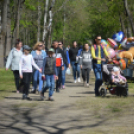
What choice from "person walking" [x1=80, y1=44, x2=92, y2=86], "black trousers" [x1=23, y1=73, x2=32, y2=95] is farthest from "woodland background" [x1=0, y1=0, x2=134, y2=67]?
"black trousers" [x1=23, y1=73, x2=32, y2=95]

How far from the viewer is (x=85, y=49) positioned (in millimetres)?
15656

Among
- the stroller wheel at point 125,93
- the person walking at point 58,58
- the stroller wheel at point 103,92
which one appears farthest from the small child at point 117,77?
the person walking at point 58,58

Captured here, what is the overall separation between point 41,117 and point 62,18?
50.8 metres

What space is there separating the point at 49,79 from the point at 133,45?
14.1 ft

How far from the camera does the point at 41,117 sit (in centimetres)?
796

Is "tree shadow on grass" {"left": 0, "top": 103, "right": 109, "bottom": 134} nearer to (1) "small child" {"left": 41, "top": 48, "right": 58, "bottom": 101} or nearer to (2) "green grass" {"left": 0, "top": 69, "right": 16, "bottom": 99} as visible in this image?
(1) "small child" {"left": 41, "top": 48, "right": 58, "bottom": 101}

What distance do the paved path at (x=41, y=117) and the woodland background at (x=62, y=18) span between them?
58.3ft

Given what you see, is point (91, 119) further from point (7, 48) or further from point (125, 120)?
point (7, 48)

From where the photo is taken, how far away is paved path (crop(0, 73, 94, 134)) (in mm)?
6648

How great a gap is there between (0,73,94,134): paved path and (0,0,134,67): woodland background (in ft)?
58.3

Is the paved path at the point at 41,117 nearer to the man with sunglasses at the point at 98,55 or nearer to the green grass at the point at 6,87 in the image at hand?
the man with sunglasses at the point at 98,55

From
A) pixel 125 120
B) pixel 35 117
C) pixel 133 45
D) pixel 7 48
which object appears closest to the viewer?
pixel 125 120

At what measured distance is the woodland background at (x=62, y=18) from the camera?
92.4 feet

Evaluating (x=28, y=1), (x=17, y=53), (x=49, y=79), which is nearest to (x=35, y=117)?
(x=49, y=79)
